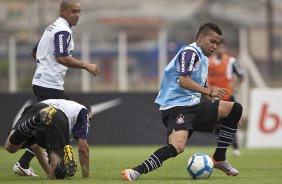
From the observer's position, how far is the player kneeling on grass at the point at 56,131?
10906 mm

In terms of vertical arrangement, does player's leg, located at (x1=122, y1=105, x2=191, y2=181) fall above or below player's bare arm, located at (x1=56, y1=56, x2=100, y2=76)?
below

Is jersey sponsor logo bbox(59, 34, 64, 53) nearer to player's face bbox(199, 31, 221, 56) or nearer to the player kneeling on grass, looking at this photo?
the player kneeling on grass

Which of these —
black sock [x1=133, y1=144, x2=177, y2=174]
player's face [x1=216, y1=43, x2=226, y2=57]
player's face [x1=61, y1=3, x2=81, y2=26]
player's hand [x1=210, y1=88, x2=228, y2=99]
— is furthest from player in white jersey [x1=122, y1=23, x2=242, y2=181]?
player's face [x1=216, y1=43, x2=226, y2=57]

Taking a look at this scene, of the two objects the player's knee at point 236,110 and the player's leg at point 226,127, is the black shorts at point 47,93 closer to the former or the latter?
the player's leg at point 226,127

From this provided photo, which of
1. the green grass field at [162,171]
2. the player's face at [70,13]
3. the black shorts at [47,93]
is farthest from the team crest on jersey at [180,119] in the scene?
the player's face at [70,13]

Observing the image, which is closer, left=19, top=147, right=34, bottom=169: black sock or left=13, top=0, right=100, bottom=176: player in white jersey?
left=13, top=0, right=100, bottom=176: player in white jersey

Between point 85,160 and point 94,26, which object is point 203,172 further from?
point 94,26

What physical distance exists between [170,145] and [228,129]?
0.96m

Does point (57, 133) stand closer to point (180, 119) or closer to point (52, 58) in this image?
point (52, 58)

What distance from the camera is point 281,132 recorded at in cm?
2225

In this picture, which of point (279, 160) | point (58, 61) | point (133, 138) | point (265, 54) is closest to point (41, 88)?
point (58, 61)

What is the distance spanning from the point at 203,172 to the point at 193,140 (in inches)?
446

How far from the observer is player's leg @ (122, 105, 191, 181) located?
35.8 feet

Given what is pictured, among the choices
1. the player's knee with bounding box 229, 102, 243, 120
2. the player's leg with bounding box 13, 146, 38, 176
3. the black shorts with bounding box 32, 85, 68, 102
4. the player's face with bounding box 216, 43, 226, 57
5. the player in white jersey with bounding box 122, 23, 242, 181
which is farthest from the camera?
the player's face with bounding box 216, 43, 226, 57
